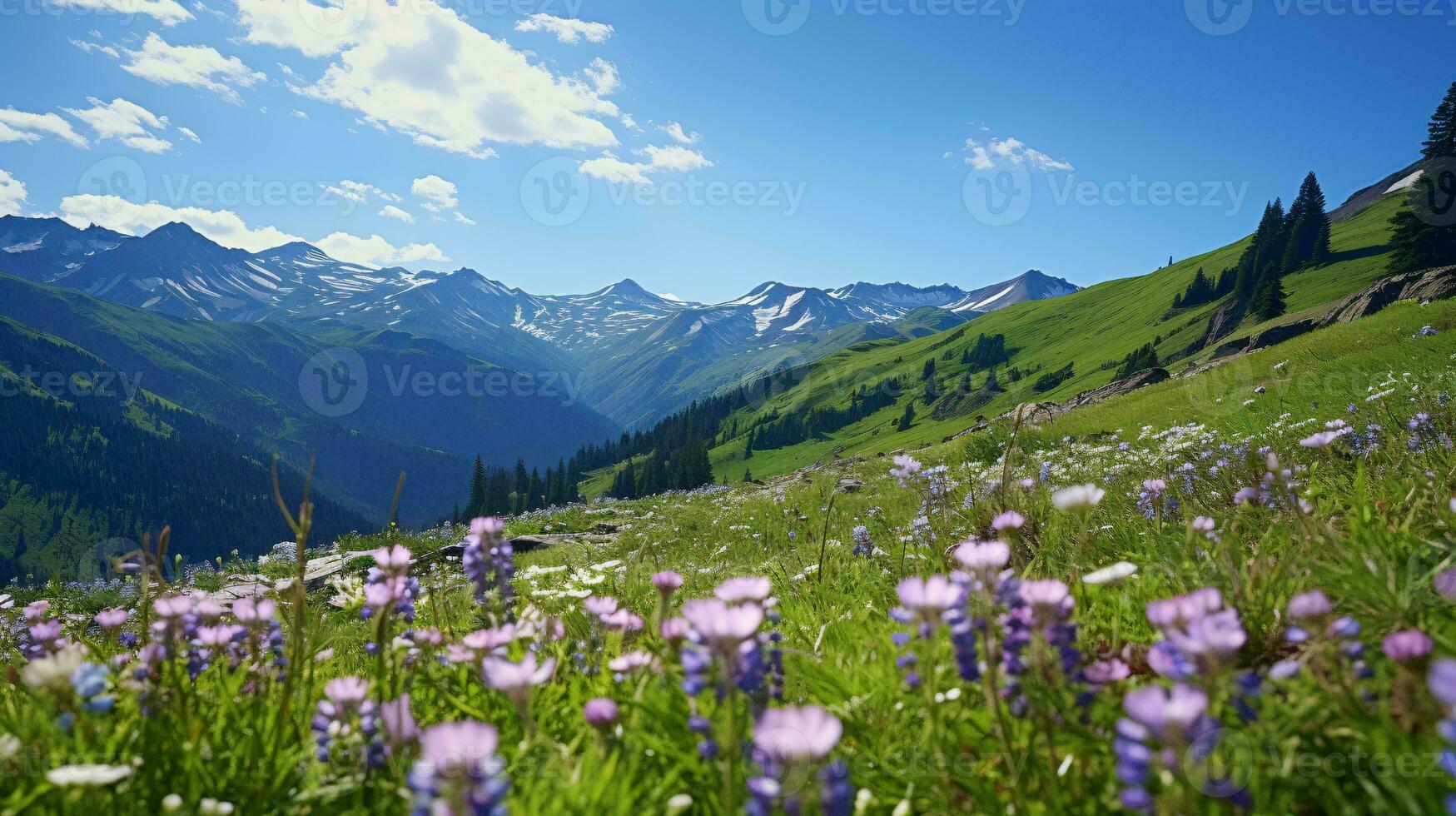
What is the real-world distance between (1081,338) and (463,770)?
178113mm

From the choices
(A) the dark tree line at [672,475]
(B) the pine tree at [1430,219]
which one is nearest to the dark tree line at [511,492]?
(A) the dark tree line at [672,475]

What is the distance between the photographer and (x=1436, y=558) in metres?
2.68

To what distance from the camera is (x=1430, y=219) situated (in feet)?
212

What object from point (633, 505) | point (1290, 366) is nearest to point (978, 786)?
point (1290, 366)

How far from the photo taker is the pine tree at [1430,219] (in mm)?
64375

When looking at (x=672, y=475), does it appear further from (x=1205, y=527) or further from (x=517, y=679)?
(x=517, y=679)

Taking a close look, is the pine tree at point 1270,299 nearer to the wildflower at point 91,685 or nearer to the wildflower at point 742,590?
the wildflower at point 742,590

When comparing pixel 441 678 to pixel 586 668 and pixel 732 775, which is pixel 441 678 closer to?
pixel 586 668

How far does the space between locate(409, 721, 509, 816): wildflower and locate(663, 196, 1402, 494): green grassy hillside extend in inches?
3108

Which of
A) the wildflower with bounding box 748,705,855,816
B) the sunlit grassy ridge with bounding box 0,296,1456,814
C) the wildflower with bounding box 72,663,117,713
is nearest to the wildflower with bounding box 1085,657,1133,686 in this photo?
the sunlit grassy ridge with bounding box 0,296,1456,814

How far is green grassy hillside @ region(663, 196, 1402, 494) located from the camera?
99.1 m

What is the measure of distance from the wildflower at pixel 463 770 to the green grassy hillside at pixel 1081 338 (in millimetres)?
78933

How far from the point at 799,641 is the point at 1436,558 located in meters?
2.72

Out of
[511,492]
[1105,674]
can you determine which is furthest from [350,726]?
[511,492]
